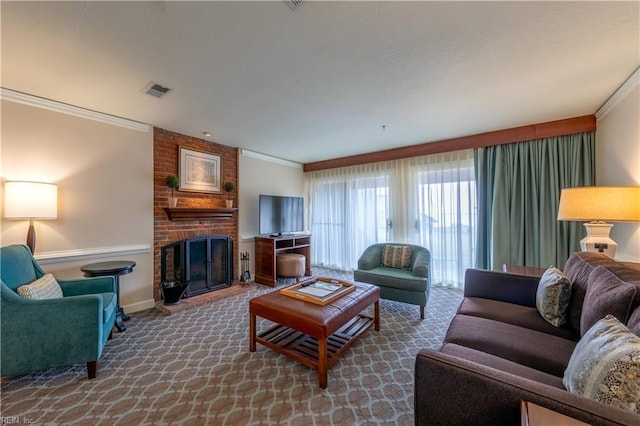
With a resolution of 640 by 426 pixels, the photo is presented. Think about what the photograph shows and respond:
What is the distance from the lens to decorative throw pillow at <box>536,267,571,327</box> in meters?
1.61

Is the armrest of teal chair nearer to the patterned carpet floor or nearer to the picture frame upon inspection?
the patterned carpet floor

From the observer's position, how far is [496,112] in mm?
2844

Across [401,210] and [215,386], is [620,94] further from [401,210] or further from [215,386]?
[215,386]

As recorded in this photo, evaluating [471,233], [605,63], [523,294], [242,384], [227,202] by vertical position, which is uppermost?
[605,63]

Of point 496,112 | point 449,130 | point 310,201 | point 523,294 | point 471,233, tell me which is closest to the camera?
point 523,294

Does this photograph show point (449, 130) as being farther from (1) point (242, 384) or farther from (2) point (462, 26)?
(1) point (242, 384)

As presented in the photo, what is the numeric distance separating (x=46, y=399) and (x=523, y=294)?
3615 millimetres

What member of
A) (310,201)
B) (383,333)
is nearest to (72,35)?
(383,333)

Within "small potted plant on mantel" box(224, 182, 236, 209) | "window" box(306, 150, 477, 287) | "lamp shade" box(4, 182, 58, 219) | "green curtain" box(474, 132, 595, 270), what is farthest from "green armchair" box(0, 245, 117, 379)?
"green curtain" box(474, 132, 595, 270)

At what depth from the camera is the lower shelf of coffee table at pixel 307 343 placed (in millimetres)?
1911

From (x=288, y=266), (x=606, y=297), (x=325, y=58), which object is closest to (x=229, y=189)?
(x=288, y=266)

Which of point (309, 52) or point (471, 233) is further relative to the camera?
point (471, 233)

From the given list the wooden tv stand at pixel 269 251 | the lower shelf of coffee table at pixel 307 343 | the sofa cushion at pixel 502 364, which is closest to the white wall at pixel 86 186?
Result: the wooden tv stand at pixel 269 251

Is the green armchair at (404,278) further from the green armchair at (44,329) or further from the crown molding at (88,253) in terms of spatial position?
the crown molding at (88,253)
